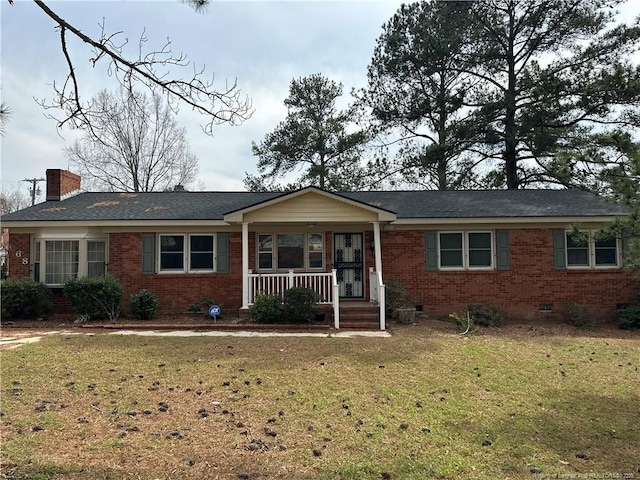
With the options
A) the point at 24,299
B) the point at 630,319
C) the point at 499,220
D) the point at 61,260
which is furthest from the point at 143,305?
the point at 630,319

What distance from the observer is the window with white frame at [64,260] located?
42.2ft

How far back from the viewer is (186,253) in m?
13.1

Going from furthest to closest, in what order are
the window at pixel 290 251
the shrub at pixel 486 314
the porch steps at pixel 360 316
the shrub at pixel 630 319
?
the window at pixel 290 251, the shrub at pixel 486 314, the shrub at pixel 630 319, the porch steps at pixel 360 316

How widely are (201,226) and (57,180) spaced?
6.04 metres

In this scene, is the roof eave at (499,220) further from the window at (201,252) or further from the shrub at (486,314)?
the window at (201,252)

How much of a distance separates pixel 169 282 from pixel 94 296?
2.02 m

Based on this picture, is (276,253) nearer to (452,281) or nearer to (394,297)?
(394,297)

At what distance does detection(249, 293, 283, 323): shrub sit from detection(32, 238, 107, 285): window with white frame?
17.1 ft

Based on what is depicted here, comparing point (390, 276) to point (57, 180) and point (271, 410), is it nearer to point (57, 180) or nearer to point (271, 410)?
point (271, 410)

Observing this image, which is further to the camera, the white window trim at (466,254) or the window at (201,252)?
the window at (201,252)

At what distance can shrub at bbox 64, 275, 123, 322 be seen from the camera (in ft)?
38.2

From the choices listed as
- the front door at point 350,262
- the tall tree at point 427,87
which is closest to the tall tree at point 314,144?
the tall tree at point 427,87

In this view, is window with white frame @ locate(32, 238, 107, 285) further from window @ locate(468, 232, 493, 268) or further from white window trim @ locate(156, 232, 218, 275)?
window @ locate(468, 232, 493, 268)

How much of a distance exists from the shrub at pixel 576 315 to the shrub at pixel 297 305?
7.31 metres
